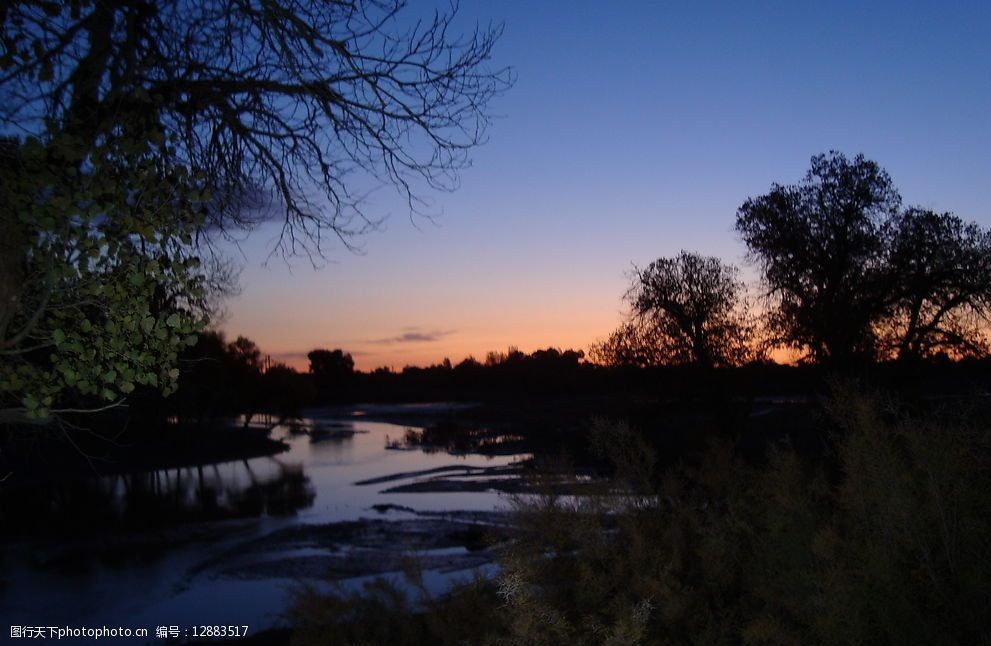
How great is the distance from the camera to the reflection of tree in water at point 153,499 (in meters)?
23.7

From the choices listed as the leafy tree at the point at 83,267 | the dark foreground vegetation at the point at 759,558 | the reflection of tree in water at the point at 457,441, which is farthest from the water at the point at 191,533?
the leafy tree at the point at 83,267

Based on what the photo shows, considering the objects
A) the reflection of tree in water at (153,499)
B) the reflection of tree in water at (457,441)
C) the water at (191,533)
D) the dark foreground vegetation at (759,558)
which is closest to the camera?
the dark foreground vegetation at (759,558)

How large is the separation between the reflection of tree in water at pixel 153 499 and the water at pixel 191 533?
0.21 ft

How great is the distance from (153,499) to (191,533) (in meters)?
7.79

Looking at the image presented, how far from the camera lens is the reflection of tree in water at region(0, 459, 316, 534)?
23.7 meters

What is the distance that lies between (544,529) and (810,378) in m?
15.2

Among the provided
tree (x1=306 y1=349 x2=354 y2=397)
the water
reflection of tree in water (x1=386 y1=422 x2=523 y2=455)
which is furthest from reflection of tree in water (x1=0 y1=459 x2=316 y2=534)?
tree (x1=306 y1=349 x2=354 y2=397)

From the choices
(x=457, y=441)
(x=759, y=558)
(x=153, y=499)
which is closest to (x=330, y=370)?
(x=457, y=441)

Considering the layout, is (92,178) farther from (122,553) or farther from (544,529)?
(122,553)

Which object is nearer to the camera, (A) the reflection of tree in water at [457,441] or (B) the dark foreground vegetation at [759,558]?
(B) the dark foreground vegetation at [759,558]

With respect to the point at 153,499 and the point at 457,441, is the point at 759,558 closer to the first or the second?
the point at 153,499

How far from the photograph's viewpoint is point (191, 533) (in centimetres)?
2145

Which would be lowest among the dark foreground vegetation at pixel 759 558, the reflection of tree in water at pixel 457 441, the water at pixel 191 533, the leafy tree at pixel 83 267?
the water at pixel 191 533

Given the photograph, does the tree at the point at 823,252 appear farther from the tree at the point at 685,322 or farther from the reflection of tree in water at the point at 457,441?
the reflection of tree in water at the point at 457,441
